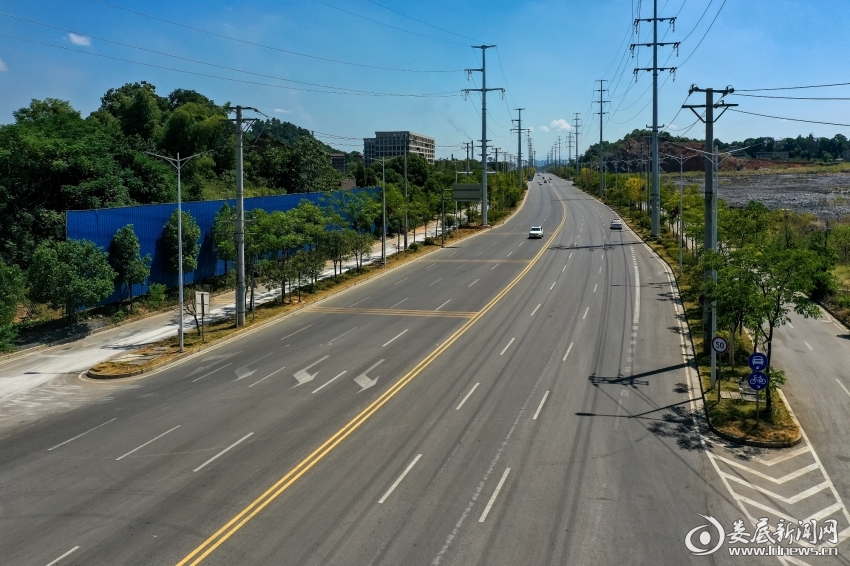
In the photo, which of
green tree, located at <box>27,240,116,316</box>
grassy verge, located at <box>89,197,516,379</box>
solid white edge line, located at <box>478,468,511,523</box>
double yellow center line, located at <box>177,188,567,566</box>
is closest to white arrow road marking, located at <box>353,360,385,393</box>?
double yellow center line, located at <box>177,188,567,566</box>

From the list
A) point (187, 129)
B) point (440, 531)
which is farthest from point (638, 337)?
point (187, 129)

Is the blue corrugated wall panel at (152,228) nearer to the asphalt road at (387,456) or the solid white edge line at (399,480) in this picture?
the asphalt road at (387,456)

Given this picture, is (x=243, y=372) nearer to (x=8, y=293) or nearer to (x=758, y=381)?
(x=8, y=293)

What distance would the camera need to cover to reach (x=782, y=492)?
14.8 m

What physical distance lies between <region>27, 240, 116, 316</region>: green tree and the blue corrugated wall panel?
Result: 1962 millimetres

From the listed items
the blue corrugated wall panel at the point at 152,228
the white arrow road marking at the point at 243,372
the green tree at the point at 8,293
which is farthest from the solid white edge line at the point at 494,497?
the blue corrugated wall panel at the point at 152,228

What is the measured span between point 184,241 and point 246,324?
10.0 metres

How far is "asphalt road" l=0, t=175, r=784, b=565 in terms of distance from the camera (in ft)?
41.2

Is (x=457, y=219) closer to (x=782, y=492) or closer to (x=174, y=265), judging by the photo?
(x=174, y=265)

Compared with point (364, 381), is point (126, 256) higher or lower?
higher

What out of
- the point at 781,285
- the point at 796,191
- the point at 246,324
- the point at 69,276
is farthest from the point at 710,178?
the point at 796,191

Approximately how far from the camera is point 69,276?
101 feet

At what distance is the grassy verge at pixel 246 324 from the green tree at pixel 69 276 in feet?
13.7

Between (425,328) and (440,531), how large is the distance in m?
18.4
